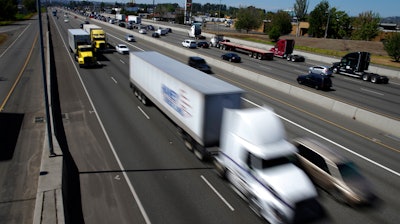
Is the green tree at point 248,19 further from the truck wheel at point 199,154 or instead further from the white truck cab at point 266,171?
the white truck cab at point 266,171

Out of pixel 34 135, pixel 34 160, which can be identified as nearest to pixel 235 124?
pixel 34 160

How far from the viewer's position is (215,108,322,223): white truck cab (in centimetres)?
1055

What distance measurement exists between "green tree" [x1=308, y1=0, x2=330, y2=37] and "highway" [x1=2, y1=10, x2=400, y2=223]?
227 ft

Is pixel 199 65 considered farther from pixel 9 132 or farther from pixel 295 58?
pixel 9 132

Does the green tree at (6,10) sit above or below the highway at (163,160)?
above

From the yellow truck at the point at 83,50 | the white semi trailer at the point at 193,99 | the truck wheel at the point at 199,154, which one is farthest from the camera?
Result: the yellow truck at the point at 83,50

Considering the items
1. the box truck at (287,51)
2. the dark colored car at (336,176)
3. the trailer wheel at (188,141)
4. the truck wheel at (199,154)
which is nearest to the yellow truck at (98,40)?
the box truck at (287,51)

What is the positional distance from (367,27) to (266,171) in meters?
84.5

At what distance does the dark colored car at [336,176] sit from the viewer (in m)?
12.2

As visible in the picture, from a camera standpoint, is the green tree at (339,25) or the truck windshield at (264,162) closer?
the truck windshield at (264,162)

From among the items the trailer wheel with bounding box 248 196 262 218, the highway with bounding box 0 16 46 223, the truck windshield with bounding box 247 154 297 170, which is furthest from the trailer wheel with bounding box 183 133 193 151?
the highway with bounding box 0 16 46 223

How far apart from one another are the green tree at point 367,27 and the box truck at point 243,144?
79016 millimetres

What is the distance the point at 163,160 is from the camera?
15.5 meters

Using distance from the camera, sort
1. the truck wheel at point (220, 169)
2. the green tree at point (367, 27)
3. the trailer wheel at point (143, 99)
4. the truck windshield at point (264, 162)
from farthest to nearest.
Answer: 1. the green tree at point (367, 27)
2. the trailer wheel at point (143, 99)
3. the truck wheel at point (220, 169)
4. the truck windshield at point (264, 162)
